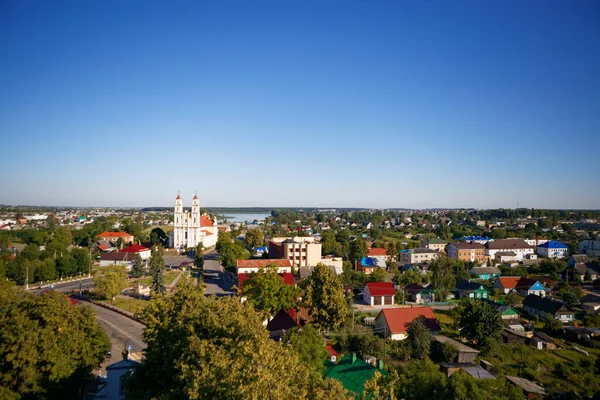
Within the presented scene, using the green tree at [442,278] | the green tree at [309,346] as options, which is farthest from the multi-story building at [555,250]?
the green tree at [309,346]

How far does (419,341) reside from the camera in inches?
661

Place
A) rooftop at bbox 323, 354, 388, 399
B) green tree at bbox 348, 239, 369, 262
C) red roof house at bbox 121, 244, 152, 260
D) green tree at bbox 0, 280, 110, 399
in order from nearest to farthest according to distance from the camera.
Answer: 1. green tree at bbox 0, 280, 110, 399
2. rooftop at bbox 323, 354, 388, 399
3. green tree at bbox 348, 239, 369, 262
4. red roof house at bbox 121, 244, 152, 260

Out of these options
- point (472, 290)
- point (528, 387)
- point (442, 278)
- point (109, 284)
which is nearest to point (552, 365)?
point (528, 387)

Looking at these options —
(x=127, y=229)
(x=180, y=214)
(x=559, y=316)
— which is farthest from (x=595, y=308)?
(x=127, y=229)

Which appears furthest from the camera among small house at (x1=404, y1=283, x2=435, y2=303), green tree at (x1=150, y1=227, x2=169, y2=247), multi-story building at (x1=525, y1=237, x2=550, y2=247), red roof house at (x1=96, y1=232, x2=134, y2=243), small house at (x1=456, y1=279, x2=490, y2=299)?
multi-story building at (x1=525, y1=237, x2=550, y2=247)

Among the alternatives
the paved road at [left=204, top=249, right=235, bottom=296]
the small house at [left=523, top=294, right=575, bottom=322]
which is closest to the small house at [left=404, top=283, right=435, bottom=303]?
the small house at [left=523, top=294, right=575, bottom=322]

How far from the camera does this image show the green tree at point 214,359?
6.48 meters

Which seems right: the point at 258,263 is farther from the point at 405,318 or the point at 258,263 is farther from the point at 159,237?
the point at 159,237

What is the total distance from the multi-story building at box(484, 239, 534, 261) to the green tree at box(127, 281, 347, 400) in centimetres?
4302

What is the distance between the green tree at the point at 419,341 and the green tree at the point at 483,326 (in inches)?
98.1

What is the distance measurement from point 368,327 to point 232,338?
12.2m

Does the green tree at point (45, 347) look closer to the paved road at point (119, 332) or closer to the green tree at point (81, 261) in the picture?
the paved road at point (119, 332)

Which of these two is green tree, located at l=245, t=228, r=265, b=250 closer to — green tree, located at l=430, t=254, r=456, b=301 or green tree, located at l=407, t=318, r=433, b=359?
green tree, located at l=430, t=254, r=456, b=301

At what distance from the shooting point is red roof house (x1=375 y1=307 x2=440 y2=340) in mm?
19297
